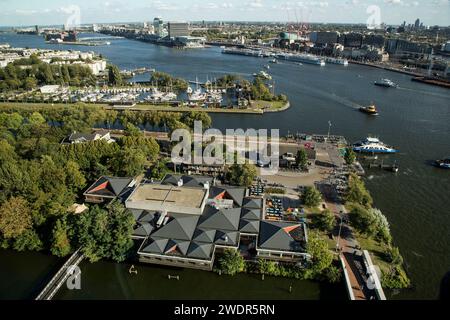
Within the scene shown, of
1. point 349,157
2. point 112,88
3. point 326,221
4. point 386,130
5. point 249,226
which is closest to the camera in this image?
point 249,226

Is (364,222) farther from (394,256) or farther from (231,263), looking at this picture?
(231,263)

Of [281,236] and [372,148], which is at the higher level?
[372,148]

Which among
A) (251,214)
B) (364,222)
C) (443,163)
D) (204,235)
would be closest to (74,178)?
(204,235)

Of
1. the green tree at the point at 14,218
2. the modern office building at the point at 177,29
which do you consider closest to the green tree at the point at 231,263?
the green tree at the point at 14,218

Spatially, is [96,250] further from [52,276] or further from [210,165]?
[210,165]

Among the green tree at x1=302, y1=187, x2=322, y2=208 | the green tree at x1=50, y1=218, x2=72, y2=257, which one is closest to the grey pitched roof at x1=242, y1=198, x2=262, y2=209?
the green tree at x1=302, y1=187, x2=322, y2=208

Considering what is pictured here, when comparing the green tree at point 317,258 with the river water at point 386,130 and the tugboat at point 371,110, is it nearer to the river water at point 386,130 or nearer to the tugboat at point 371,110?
the river water at point 386,130

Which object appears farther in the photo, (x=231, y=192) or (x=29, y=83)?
(x=29, y=83)
